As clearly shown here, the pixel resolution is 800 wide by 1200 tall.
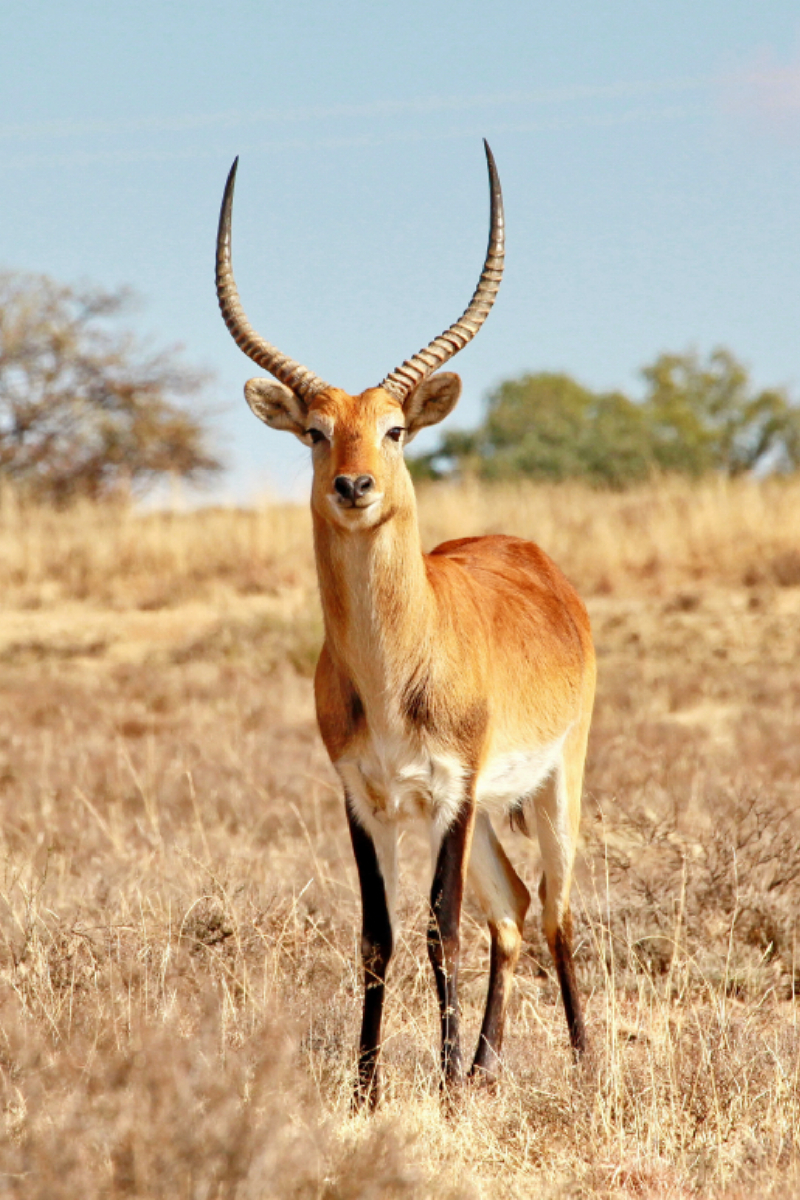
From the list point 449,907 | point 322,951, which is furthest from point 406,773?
point 322,951

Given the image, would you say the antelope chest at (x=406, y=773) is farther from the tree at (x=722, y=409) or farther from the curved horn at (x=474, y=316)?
the tree at (x=722, y=409)

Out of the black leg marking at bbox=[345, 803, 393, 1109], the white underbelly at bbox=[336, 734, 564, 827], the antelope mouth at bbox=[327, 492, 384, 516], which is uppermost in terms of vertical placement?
the antelope mouth at bbox=[327, 492, 384, 516]

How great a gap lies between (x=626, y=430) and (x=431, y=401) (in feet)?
107

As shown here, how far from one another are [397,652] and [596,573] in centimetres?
1308

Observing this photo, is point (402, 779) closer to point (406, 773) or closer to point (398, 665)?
point (406, 773)

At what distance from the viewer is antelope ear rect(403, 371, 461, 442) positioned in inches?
198

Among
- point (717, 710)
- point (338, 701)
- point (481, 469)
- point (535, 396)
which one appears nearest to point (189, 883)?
point (338, 701)

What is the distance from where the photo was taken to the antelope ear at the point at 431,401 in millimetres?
5024

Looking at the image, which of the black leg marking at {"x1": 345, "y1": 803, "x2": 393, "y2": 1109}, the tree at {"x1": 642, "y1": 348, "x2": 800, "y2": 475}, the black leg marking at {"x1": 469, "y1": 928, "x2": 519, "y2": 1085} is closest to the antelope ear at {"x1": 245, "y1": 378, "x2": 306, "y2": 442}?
the black leg marking at {"x1": 345, "y1": 803, "x2": 393, "y2": 1109}

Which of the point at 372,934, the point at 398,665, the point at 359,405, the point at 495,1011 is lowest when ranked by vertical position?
the point at 495,1011

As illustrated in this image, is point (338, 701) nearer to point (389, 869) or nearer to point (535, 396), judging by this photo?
point (389, 869)

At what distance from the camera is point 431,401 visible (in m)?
5.10

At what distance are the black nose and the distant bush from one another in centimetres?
2346

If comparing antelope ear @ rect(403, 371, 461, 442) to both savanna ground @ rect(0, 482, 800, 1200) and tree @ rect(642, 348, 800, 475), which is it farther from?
tree @ rect(642, 348, 800, 475)
